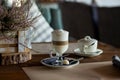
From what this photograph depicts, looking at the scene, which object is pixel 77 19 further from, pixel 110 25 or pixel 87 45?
pixel 87 45

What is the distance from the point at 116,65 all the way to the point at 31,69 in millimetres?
442

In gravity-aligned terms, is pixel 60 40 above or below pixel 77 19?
below

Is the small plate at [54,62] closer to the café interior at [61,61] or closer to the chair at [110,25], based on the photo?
the café interior at [61,61]

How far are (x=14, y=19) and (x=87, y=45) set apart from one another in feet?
1.56

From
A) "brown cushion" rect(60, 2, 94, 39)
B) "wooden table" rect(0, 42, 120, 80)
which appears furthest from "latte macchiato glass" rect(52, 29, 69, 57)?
"brown cushion" rect(60, 2, 94, 39)

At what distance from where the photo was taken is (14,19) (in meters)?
1.49

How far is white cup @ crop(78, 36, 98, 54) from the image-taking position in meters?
1.68

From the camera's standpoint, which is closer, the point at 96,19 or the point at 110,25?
the point at 110,25

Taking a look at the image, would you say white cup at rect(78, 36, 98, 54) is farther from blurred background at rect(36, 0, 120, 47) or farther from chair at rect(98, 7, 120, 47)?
chair at rect(98, 7, 120, 47)

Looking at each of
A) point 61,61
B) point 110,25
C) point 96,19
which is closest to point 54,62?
point 61,61

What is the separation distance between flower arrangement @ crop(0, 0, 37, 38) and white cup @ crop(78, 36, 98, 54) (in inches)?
13.3

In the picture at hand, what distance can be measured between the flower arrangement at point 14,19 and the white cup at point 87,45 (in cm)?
34

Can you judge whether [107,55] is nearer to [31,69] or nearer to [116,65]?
[116,65]

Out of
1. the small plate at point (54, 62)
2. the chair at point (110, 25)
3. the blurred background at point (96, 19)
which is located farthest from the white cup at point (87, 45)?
the chair at point (110, 25)
